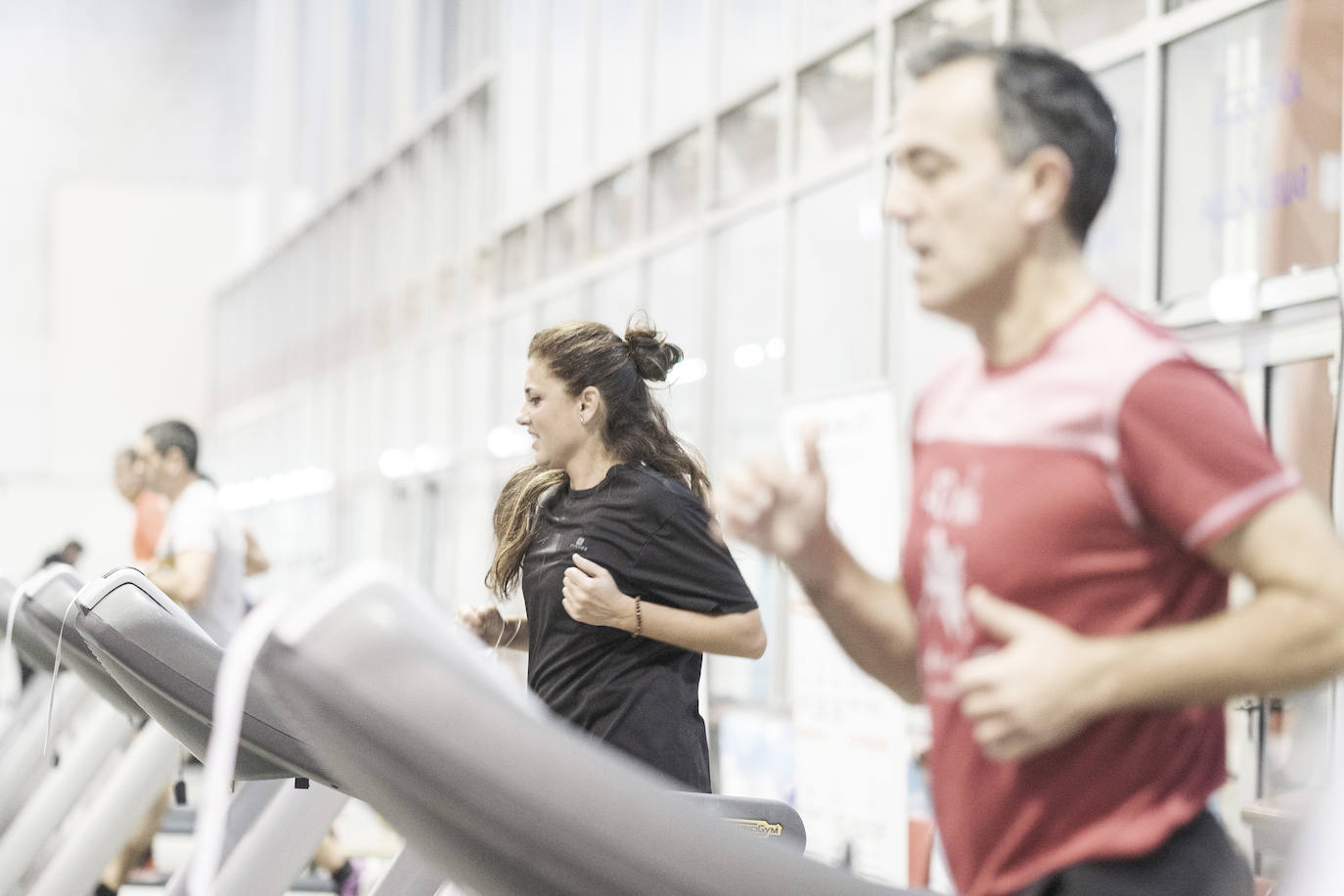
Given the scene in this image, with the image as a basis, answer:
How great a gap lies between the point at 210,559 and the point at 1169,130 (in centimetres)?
308

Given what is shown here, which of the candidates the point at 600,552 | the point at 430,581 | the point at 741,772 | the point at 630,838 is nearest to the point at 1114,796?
the point at 630,838

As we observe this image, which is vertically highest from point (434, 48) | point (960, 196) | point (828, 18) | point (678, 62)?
point (434, 48)

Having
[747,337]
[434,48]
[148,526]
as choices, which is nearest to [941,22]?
[747,337]

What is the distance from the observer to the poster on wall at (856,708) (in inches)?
209

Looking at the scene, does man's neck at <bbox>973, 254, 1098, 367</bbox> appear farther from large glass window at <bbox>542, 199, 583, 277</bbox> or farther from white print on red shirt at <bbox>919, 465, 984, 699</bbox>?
large glass window at <bbox>542, 199, 583, 277</bbox>

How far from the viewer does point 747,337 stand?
24.9 feet

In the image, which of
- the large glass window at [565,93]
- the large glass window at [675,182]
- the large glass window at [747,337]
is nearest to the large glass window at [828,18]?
the large glass window at [747,337]

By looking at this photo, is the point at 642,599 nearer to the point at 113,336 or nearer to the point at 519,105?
the point at 519,105

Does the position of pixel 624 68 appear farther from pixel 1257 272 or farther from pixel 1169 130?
pixel 1257 272

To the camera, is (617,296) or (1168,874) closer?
(1168,874)

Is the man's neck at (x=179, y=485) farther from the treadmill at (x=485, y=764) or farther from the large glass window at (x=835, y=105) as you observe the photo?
the treadmill at (x=485, y=764)

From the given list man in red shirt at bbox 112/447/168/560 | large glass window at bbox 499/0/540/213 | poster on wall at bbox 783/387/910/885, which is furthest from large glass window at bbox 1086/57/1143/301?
large glass window at bbox 499/0/540/213

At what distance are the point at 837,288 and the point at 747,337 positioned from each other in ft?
2.90

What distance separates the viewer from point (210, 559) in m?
4.85
